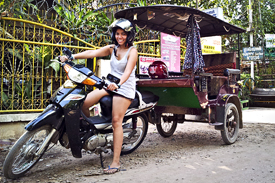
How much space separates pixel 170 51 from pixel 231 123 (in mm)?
3447

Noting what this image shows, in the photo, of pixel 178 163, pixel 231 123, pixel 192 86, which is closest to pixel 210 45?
pixel 231 123

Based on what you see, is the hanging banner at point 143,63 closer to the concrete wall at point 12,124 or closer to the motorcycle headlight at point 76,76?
the concrete wall at point 12,124

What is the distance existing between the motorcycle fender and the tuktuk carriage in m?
A: 1.73

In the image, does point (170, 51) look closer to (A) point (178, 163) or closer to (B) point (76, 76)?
(A) point (178, 163)

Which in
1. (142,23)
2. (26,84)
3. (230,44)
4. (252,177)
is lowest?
(252,177)

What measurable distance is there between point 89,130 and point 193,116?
2226mm

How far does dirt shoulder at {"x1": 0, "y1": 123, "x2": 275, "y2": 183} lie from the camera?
9.87 feet

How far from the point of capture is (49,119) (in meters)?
2.94

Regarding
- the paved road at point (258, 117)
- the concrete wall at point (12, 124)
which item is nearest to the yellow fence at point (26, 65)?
the concrete wall at point (12, 124)

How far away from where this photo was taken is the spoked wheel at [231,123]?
4582 millimetres

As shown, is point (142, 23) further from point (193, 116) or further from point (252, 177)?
point (252, 177)

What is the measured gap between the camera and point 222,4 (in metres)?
13.5

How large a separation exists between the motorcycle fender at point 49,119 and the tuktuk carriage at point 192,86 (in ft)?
5.69

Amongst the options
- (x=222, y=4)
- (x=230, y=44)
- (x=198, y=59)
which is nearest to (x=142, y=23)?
(x=198, y=59)
